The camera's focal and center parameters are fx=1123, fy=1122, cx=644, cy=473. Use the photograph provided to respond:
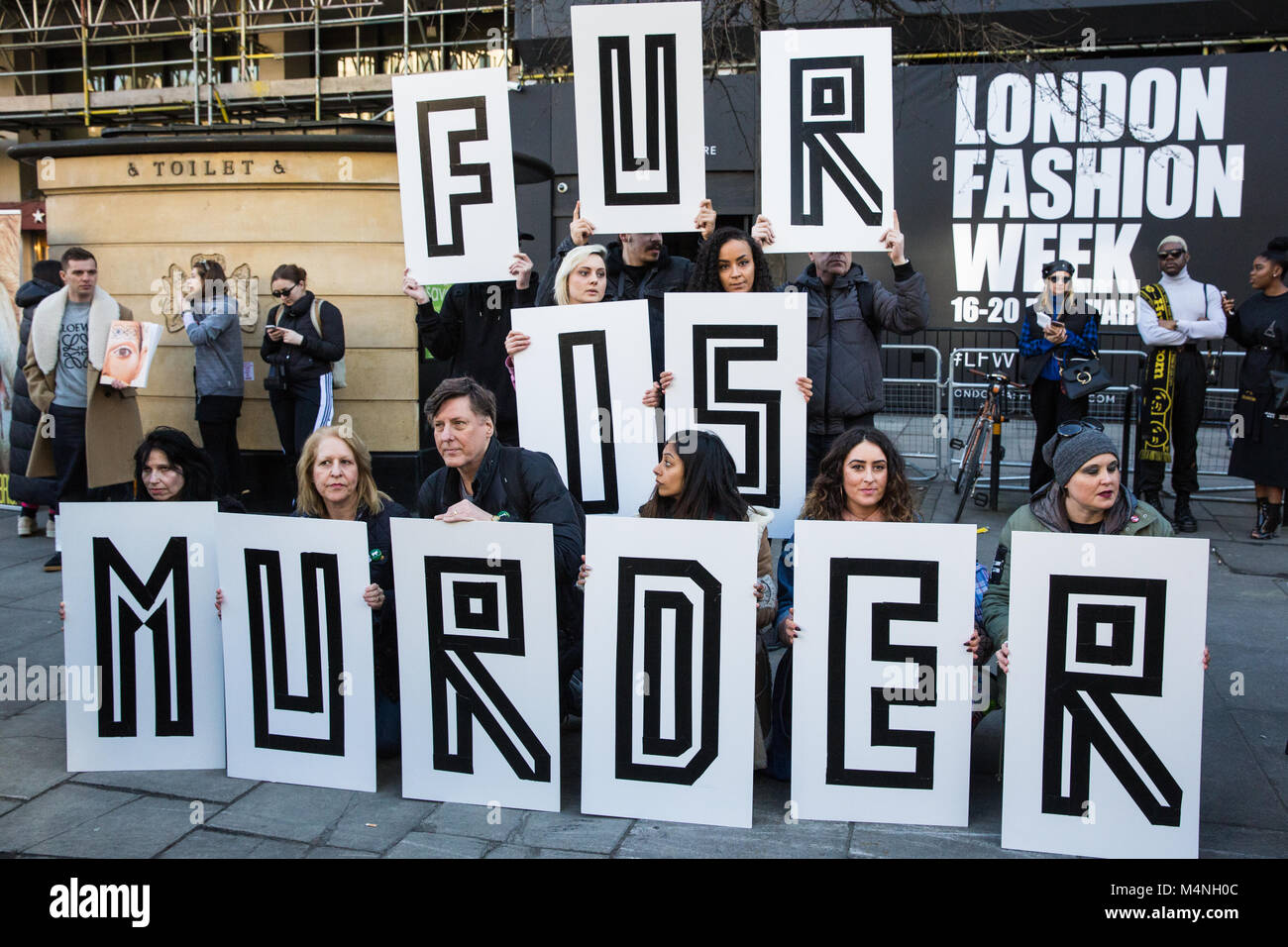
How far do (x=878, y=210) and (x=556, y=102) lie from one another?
989 cm

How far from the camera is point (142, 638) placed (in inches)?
168

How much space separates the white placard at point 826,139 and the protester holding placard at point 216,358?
4.58 metres

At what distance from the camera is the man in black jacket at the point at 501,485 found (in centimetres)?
425

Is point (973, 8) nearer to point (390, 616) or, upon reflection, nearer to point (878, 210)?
point (878, 210)

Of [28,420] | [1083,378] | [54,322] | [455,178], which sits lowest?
[28,420]

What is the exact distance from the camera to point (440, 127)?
17.0ft

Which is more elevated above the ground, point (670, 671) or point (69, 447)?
point (69, 447)

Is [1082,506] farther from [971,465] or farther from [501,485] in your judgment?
[971,465]

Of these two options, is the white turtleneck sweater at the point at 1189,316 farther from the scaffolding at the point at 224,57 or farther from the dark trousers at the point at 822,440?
the scaffolding at the point at 224,57

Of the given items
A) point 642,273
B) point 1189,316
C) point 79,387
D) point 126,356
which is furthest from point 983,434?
point 79,387

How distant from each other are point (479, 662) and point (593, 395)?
147 cm

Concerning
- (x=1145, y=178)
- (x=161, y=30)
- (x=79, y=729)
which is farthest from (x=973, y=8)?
(x=161, y=30)

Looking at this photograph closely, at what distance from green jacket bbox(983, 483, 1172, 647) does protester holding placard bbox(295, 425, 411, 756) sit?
218 centimetres
